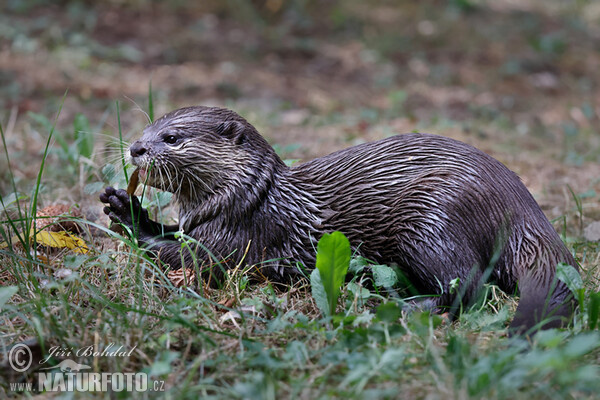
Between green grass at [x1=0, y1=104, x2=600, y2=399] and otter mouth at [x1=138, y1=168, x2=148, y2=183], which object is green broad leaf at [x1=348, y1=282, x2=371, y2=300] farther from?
otter mouth at [x1=138, y1=168, x2=148, y2=183]

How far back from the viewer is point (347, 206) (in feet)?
9.84

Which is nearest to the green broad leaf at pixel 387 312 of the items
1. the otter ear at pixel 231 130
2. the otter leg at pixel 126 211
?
the otter ear at pixel 231 130

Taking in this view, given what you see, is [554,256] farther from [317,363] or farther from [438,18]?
[438,18]

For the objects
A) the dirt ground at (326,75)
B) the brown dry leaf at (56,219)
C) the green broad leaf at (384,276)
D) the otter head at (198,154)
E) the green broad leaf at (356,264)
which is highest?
the dirt ground at (326,75)

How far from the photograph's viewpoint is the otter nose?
2.98 metres

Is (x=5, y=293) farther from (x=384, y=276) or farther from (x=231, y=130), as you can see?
(x=384, y=276)

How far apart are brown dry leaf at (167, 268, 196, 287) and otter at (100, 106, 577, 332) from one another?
6cm

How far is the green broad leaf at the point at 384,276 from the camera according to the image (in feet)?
8.95

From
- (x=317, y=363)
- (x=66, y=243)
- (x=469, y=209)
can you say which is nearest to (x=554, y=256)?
(x=469, y=209)

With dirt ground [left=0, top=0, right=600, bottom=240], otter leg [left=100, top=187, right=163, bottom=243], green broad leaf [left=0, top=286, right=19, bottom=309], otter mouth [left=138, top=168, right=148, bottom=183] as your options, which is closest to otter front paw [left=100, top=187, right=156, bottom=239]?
otter leg [left=100, top=187, right=163, bottom=243]

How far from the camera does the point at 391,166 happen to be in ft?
9.83

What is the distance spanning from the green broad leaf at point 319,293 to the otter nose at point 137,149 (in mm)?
1094

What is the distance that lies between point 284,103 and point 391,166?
4.46m

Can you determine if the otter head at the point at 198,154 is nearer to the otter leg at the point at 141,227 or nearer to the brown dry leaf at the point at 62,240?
the otter leg at the point at 141,227
